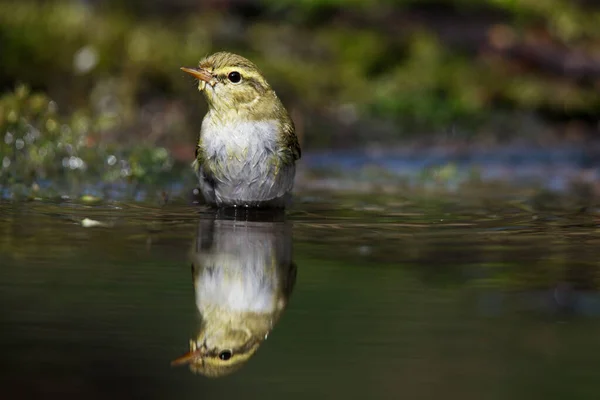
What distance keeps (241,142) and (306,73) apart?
6122mm

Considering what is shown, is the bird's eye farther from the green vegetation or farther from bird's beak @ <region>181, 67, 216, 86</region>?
the green vegetation

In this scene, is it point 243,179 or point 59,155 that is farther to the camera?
point 59,155

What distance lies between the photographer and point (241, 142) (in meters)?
6.24

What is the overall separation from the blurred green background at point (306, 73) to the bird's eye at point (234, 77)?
1.31 metres

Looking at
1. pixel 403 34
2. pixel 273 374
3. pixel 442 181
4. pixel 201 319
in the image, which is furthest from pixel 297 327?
pixel 403 34

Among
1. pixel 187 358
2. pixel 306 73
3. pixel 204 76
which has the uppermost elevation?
pixel 306 73

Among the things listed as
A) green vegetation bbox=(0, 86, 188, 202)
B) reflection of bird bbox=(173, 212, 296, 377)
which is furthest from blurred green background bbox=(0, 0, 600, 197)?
reflection of bird bbox=(173, 212, 296, 377)

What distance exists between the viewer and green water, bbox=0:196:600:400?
121 inches

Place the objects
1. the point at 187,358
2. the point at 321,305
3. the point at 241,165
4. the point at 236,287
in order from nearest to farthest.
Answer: the point at 187,358, the point at 321,305, the point at 236,287, the point at 241,165

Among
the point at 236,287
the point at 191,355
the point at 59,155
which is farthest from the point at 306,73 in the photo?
the point at 191,355

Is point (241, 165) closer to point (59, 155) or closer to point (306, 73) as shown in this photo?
point (59, 155)

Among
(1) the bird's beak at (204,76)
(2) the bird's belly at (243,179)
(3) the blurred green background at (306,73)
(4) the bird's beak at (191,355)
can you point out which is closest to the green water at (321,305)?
(4) the bird's beak at (191,355)

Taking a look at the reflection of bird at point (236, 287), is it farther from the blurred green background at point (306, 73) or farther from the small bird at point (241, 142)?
the blurred green background at point (306, 73)

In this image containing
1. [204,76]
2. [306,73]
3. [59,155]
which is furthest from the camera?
[306,73]
